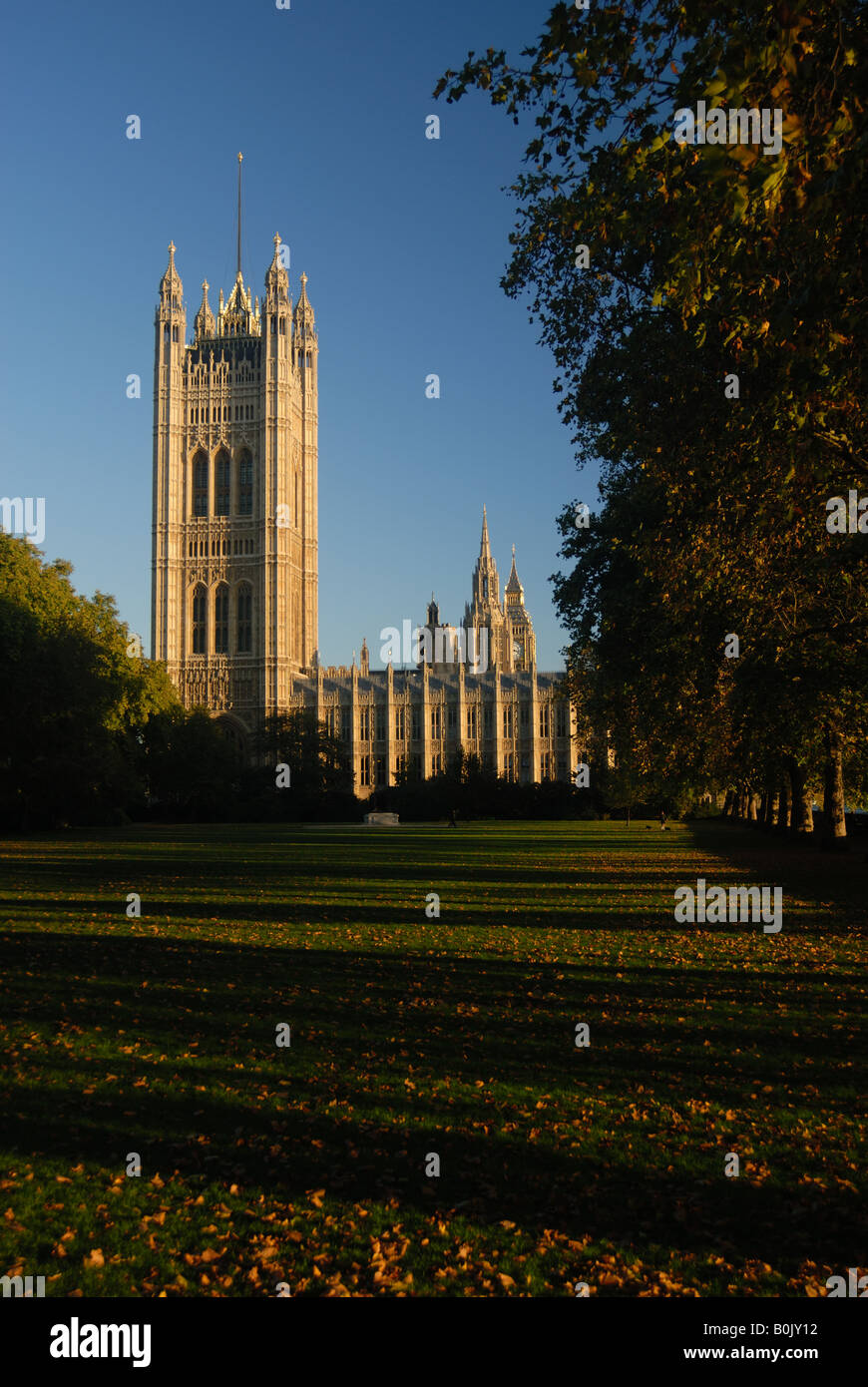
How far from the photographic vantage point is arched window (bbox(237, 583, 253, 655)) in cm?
10731

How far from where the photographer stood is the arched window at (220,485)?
109 m

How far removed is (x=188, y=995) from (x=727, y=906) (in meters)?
11.0

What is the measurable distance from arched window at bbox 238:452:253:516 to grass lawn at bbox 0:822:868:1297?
3804 inches

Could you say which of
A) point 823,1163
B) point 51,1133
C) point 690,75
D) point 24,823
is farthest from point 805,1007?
point 24,823

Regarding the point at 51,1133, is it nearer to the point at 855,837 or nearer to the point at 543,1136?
the point at 543,1136

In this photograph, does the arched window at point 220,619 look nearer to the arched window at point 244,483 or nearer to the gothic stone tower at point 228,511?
the gothic stone tower at point 228,511

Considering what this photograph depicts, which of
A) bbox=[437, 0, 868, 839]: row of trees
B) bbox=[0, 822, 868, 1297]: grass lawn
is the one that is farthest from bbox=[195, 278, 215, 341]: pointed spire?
bbox=[0, 822, 868, 1297]: grass lawn

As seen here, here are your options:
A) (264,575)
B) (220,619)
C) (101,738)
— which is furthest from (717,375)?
(220,619)

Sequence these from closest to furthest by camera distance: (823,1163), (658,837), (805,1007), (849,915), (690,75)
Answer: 1. (823,1163)
2. (690,75)
3. (805,1007)
4. (849,915)
5. (658,837)

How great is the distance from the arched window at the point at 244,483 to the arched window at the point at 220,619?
26.9ft

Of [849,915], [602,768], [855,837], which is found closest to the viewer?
[849,915]

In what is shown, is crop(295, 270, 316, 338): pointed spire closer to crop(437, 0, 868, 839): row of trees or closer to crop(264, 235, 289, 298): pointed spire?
crop(264, 235, 289, 298): pointed spire

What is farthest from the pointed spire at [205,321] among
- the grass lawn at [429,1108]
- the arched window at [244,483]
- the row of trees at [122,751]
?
the grass lawn at [429,1108]

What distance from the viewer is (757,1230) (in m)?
5.21
